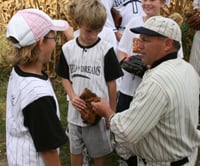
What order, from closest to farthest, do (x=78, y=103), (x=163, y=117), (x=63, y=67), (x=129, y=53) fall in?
(x=163, y=117) → (x=78, y=103) → (x=63, y=67) → (x=129, y=53)

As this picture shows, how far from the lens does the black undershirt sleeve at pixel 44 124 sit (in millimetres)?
2361

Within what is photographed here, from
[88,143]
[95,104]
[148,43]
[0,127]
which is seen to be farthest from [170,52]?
[0,127]

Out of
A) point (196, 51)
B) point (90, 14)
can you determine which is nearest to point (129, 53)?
point (90, 14)

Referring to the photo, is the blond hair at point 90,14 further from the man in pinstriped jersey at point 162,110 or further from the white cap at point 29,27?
the white cap at point 29,27

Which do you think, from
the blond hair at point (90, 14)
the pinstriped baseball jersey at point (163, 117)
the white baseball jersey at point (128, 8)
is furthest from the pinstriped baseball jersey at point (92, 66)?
the white baseball jersey at point (128, 8)

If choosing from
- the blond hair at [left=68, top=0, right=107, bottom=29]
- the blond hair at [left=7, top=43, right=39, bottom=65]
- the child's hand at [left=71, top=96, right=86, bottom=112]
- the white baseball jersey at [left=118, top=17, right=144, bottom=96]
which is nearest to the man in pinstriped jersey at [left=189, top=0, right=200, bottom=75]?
the white baseball jersey at [left=118, top=17, right=144, bottom=96]

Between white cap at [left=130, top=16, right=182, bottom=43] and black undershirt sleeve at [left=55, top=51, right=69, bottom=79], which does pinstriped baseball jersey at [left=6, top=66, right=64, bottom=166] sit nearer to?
white cap at [left=130, top=16, right=182, bottom=43]

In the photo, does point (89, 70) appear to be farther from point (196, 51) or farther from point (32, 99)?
point (196, 51)

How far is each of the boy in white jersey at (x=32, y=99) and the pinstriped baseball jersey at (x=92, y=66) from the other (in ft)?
3.44

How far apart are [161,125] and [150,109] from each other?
18cm

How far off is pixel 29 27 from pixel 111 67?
1284mm

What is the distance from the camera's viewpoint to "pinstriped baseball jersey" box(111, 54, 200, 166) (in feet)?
8.39

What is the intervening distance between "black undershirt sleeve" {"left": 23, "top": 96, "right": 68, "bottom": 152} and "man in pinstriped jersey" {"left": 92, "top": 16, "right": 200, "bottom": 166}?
42 centimetres

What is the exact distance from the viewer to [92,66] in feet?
11.9
